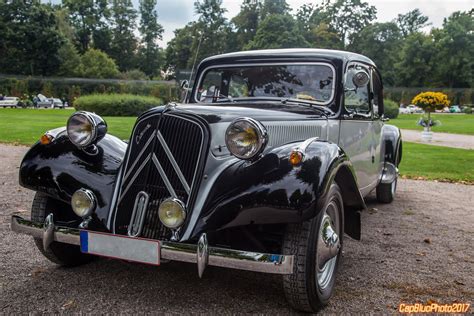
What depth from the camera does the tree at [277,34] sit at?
2138 inches

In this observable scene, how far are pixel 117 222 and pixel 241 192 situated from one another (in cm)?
89

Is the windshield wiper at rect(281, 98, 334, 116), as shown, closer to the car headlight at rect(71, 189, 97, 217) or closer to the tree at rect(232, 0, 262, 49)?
the car headlight at rect(71, 189, 97, 217)

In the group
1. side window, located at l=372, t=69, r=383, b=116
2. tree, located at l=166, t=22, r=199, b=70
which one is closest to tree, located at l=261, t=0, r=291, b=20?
tree, located at l=166, t=22, r=199, b=70

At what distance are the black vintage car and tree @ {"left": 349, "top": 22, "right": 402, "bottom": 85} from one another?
6976 cm

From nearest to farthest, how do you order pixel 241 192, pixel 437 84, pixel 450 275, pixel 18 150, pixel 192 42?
pixel 241 192
pixel 450 275
pixel 18 150
pixel 437 84
pixel 192 42

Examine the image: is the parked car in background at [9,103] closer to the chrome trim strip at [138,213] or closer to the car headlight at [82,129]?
the car headlight at [82,129]

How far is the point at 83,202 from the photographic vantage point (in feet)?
9.77

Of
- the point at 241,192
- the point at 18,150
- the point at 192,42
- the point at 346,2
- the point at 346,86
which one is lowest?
the point at 18,150

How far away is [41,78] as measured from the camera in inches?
1972

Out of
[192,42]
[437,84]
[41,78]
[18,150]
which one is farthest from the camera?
[192,42]

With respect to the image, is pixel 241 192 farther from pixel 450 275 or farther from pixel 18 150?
pixel 18 150

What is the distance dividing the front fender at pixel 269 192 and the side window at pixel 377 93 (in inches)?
101

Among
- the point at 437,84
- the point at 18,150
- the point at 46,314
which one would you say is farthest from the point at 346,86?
the point at 437,84

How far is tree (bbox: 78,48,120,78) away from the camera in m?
56.0
